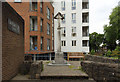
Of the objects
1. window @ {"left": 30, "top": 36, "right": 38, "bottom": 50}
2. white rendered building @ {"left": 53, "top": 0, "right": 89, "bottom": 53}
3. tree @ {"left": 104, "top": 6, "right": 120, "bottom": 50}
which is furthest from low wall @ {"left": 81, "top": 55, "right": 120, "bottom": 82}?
tree @ {"left": 104, "top": 6, "right": 120, "bottom": 50}

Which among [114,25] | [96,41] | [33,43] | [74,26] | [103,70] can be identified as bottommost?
[103,70]

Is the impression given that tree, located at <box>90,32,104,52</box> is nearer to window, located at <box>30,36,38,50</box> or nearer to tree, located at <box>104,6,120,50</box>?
tree, located at <box>104,6,120,50</box>

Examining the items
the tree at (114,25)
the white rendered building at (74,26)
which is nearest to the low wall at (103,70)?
the white rendered building at (74,26)

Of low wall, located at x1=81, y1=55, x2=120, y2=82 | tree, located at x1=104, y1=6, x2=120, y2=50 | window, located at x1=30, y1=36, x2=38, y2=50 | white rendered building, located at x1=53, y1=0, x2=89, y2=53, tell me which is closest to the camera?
low wall, located at x1=81, y1=55, x2=120, y2=82

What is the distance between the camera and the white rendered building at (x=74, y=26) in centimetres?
1459

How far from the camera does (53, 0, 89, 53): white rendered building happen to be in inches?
574

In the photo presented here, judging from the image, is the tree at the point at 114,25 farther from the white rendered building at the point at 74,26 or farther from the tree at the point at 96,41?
the tree at the point at 96,41

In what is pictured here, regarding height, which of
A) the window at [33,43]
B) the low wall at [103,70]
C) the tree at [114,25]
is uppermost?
the tree at [114,25]

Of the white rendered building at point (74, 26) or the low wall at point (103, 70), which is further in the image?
the white rendered building at point (74, 26)

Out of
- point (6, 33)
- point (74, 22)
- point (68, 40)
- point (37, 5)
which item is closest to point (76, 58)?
point (68, 40)

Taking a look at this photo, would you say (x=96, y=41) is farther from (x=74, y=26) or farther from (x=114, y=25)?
(x=74, y=26)

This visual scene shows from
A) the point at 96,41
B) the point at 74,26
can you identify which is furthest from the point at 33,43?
the point at 96,41

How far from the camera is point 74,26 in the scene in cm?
1491

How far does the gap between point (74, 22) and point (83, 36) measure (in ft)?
12.1
